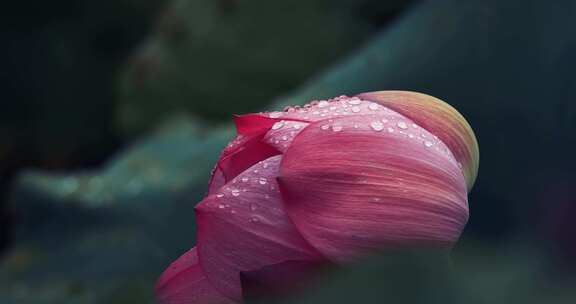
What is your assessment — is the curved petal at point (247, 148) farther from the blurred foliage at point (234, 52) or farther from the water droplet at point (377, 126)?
the blurred foliage at point (234, 52)

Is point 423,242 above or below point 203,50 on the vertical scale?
above

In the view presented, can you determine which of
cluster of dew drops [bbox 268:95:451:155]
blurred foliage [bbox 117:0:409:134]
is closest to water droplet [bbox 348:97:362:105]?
cluster of dew drops [bbox 268:95:451:155]

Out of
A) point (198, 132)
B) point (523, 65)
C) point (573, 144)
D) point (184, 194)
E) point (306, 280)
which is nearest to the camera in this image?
point (306, 280)

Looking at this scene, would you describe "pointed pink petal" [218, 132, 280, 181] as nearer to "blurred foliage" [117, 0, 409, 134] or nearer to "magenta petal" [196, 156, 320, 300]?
"magenta petal" [196, 156, 320, 300]

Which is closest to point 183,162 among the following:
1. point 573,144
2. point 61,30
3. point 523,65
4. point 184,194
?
point 184,194

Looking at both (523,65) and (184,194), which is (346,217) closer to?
(523,65)

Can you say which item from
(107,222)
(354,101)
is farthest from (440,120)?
(107,222)
